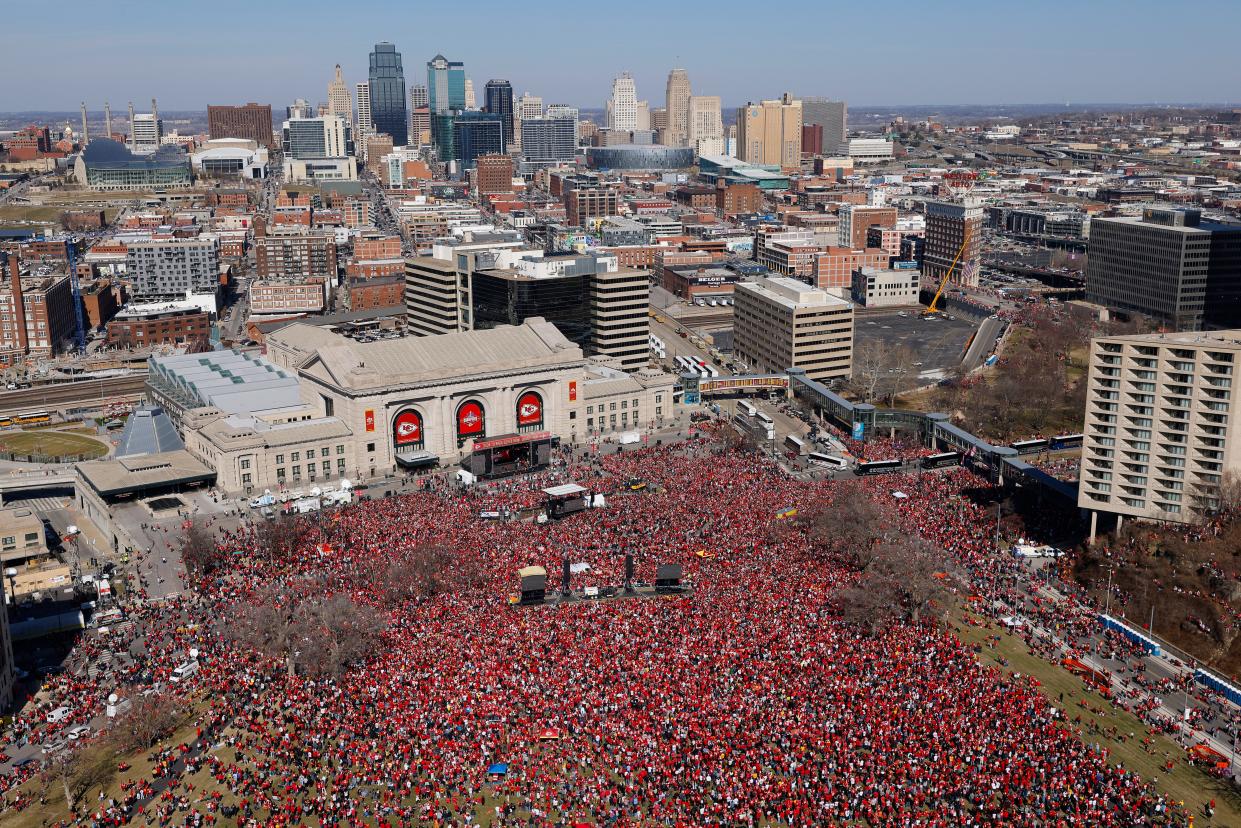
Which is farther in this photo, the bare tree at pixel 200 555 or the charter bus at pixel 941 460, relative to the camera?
the charter bus at pixel 941 460

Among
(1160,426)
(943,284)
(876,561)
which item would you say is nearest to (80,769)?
(876,561)

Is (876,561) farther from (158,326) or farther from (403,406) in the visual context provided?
(158,326)

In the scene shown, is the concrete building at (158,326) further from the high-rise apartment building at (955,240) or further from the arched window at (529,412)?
the high-rise apartment building at (955,240)

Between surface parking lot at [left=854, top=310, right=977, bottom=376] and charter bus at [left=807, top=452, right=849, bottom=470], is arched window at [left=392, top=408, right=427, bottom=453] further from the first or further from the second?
surface parking lot at [left=854, top=310, right=977, bottom=376]

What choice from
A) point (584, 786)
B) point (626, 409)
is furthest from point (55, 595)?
point (626, 409)

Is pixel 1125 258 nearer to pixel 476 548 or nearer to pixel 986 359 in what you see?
pixel 986 359

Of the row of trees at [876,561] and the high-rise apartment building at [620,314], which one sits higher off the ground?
the high-rise apartment building at [620,314]

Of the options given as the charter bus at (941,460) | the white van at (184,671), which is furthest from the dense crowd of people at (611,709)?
the charter bus at (941,460)
